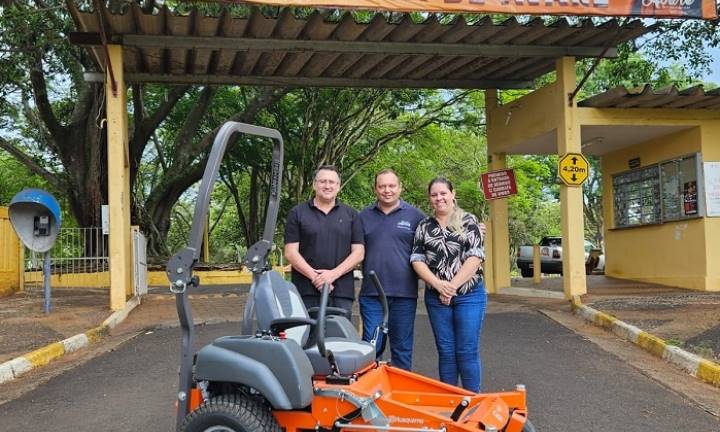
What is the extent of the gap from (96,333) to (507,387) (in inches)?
232

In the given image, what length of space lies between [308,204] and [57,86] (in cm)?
1808

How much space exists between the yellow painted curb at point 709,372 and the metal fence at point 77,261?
15.1 meters

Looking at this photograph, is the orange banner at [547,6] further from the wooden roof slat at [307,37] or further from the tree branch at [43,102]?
the tree branch at [43,102]

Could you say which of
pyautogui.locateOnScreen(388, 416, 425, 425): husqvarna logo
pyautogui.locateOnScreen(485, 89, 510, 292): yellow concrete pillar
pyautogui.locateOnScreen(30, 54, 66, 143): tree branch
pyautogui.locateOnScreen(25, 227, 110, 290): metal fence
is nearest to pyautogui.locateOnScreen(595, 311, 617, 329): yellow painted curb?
pyautogui.locateOnScreen(485, 89, 510, 292): yellow concrete pillar

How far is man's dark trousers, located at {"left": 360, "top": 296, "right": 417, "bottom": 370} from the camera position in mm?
5035

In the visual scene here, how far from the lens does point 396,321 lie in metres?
5.07

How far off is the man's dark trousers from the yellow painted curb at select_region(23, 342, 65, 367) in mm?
4535

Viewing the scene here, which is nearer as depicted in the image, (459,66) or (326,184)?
(326,184)

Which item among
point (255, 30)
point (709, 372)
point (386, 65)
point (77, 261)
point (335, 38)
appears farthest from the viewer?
point (77, 261)

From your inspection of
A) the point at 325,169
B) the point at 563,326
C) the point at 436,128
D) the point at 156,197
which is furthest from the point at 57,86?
the point at 325,169

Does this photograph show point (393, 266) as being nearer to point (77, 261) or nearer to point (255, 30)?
point (255, 30)

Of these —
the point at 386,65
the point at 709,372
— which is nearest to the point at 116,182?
the point at 386,65

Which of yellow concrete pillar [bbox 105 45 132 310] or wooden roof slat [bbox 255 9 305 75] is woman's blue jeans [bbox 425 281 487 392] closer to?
wooden roof slat [bbox 255 9 305 75]

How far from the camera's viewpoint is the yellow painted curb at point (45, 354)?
7.71m
